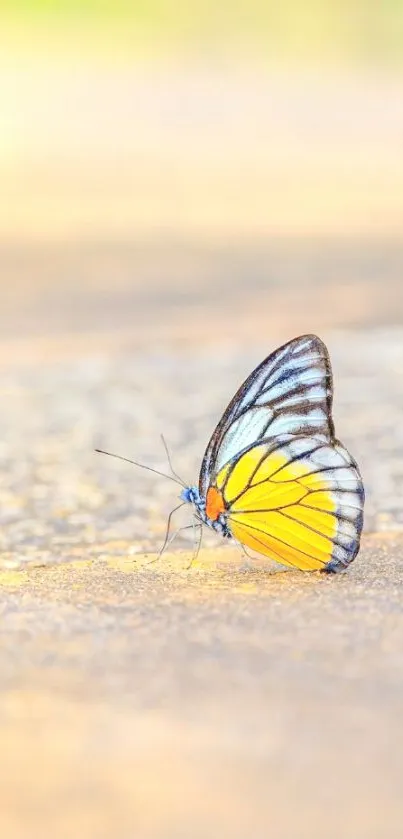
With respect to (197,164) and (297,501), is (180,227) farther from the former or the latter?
(297,501)

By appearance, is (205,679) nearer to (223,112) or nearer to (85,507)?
(85,507)

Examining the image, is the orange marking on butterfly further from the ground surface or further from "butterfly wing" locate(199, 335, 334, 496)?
the ground surface

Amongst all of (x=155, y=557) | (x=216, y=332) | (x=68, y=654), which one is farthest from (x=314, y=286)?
(x=68, y=654)

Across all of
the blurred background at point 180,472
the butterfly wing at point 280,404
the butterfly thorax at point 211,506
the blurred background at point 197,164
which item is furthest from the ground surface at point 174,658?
the blurred background at point 197,164

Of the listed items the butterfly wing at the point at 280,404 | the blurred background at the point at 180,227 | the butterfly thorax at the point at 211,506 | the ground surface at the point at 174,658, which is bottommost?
the ground surface at the point at 174,658

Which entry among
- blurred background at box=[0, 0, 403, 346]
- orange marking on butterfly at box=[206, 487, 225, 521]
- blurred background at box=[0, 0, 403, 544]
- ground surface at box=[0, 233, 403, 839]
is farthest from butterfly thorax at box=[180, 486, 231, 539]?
blurred background at box=[0, 0, 403, 346]

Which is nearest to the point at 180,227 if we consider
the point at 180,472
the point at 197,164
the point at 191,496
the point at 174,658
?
the point at 197,164

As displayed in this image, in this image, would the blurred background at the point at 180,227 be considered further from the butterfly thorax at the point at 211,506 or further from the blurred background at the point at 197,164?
the butterfly thorax at the point at 211,506

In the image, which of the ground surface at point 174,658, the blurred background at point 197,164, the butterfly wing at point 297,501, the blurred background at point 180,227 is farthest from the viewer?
the blurred background at point 197,164
